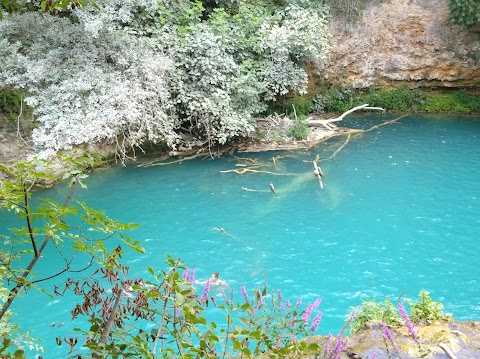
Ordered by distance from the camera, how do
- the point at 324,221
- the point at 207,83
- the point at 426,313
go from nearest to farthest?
the point at 426,313
the point at 324,221
the point at 207,83

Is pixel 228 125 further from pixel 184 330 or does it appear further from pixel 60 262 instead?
pixel 184 330

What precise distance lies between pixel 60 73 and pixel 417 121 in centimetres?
1016

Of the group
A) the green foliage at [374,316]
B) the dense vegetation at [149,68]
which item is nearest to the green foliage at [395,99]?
the dense vegetation at [149,68]

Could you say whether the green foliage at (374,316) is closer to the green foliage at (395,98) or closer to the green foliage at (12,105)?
the green foliage at (12,105)

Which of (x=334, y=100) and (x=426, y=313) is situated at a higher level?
(x=334, y=100)

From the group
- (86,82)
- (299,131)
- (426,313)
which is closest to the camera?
(426,313)

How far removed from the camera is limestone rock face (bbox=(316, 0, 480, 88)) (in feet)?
50.0

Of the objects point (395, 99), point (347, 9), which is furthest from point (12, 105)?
point (395, 99)

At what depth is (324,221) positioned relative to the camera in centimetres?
880

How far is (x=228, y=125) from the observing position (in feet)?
38.7

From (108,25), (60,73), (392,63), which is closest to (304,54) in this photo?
(392,63)

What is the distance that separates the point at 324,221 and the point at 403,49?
9.26 m

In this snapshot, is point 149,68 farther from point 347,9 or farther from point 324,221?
point 347,9

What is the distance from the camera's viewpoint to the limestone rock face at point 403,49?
600 inches
